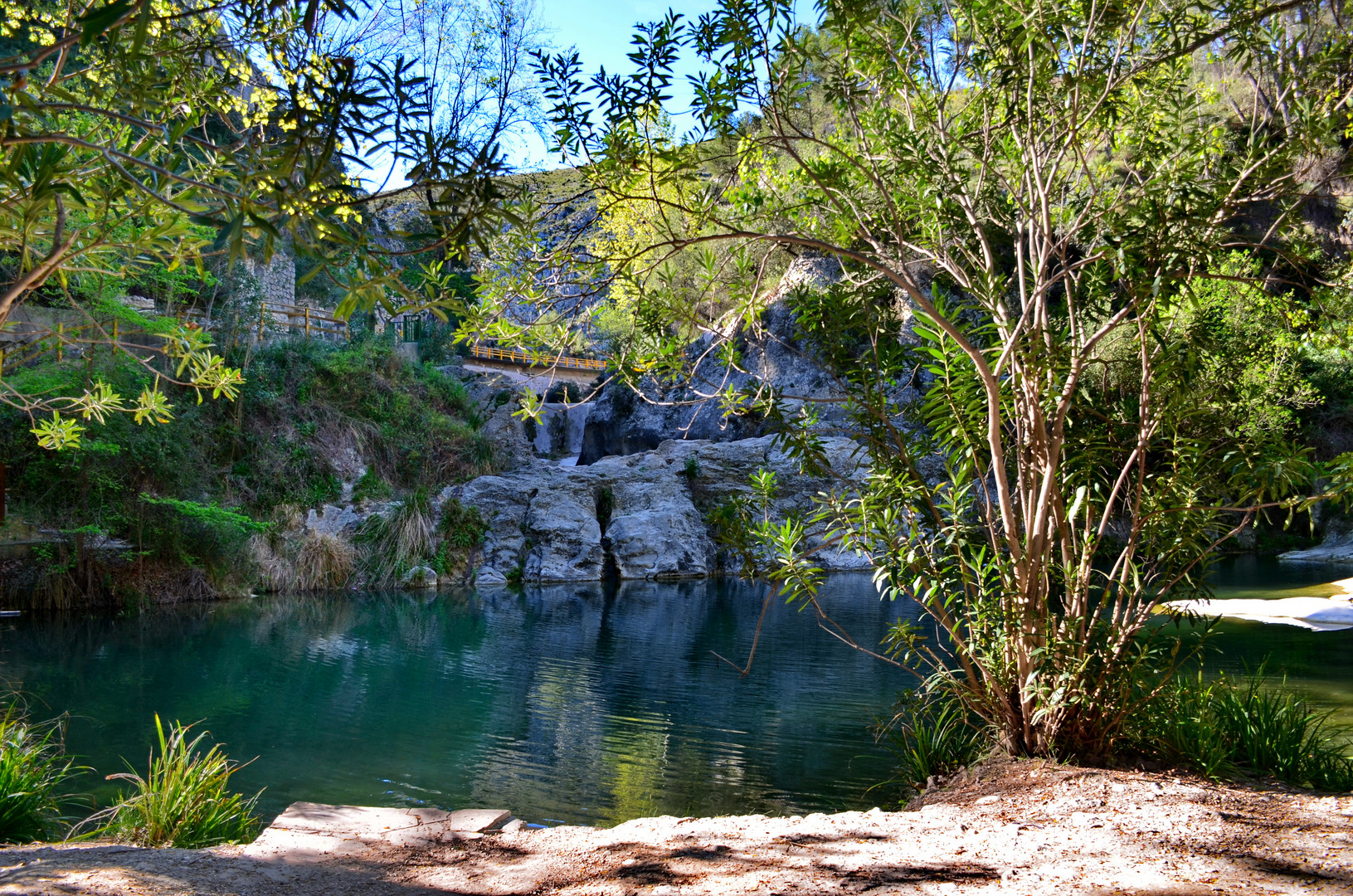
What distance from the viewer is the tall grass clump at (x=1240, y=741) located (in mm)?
3744

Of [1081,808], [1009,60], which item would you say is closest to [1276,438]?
[1081,808]

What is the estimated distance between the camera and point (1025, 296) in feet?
13.0

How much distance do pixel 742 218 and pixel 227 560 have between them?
41.8 ft

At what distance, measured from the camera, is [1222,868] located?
2.41 meters

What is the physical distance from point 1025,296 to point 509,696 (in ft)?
19.2

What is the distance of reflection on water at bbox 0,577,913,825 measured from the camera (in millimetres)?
5367

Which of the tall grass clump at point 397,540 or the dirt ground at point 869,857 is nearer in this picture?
the dirt ground at point 869,857

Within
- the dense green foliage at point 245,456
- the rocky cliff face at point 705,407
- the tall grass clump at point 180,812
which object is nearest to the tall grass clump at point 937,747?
the tall grass clump at point 180,812

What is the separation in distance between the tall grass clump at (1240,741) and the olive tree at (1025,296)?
20 centimetres

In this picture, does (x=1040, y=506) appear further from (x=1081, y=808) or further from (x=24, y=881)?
(x=24, y=881)

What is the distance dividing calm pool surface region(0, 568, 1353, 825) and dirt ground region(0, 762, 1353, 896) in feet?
5.33

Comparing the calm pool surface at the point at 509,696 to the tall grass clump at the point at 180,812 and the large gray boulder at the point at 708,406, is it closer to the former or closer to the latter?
the tall grass clump at the point at 180,812

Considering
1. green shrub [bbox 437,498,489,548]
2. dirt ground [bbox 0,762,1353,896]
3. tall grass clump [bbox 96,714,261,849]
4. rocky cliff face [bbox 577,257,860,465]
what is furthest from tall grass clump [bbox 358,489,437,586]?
dirt ground [bbox 0,762,1353,896]

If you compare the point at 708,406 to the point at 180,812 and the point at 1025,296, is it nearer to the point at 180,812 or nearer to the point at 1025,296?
the point at 1025,296
